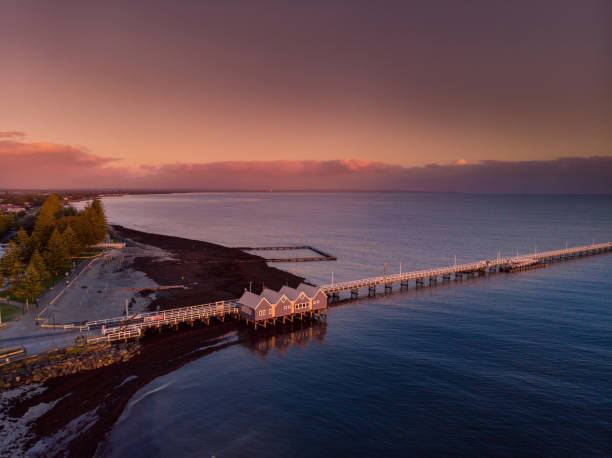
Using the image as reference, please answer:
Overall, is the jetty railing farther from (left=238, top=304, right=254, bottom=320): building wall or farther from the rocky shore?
the rocky shore

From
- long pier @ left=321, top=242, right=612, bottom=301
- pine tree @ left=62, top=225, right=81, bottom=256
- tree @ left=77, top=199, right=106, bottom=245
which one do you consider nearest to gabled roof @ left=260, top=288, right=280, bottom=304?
long pier @ left=321, top=242, right=612, bottom=301

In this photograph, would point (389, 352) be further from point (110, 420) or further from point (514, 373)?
point (110, 420)

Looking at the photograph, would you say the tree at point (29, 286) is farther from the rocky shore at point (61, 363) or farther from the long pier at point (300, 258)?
the long pier at point (300, 258)

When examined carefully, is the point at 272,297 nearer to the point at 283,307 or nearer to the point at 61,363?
the point at 283,307

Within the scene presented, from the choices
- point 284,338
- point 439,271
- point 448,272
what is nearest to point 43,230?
point 284,338

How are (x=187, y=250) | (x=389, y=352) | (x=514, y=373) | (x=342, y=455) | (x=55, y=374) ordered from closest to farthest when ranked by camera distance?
(x=342, y=455), (x=55, y=374), (x=514, y=373), (x=389, y=352), (x=187, y=250)

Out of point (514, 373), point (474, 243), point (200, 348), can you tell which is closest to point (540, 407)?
point (514, 373)

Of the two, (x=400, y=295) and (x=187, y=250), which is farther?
(x=187, y=250)
